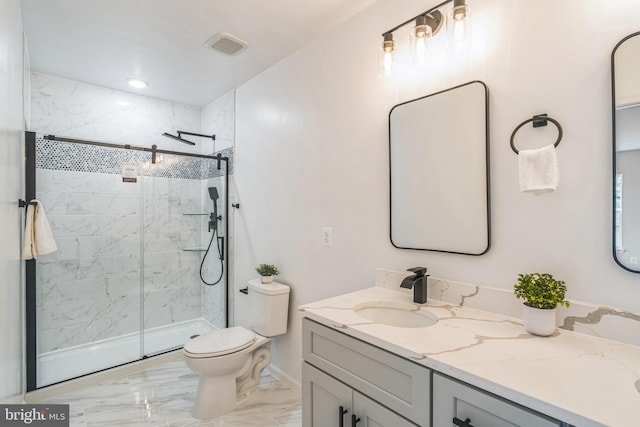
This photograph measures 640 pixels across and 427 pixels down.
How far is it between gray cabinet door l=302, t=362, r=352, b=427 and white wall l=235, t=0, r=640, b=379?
2.11 feet

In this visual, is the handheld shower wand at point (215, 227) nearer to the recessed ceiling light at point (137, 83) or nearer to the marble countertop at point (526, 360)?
the recessed ceiling light at point (137, 83)

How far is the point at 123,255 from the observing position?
10.0 feet

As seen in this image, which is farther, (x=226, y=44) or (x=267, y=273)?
(x=267, y=273)

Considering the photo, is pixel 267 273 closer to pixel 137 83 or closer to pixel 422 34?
pixel 422 34

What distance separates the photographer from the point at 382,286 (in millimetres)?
1712

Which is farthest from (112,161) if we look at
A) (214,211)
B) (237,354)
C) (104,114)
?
(237,354)

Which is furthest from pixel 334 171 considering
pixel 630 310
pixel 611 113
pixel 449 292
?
pixel 630 310

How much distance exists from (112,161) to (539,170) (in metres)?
3.31

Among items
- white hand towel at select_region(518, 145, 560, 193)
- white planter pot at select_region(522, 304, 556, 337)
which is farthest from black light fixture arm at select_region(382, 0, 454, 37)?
white planter pot at select_region(522, 304, 556, 337)

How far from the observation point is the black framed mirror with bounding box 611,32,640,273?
3.27ft

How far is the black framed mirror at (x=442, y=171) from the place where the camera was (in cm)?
136

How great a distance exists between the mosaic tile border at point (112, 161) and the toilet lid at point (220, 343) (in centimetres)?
154
